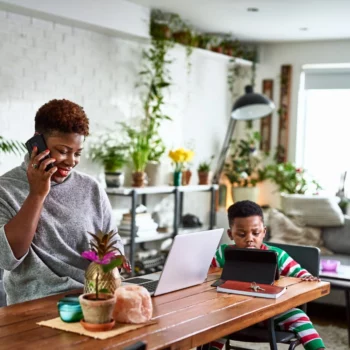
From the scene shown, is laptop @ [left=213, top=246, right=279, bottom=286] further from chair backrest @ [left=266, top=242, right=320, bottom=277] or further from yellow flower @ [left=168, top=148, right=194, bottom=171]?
yellow flower @ [left=168, top=148, right=194, bottom=171]

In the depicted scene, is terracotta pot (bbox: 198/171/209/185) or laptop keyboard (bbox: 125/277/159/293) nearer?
laptop keyboard (bbox: 125/277/159/293)

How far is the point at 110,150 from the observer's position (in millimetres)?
6035

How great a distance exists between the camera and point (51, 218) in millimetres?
2531

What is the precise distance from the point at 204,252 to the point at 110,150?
3.53 meters

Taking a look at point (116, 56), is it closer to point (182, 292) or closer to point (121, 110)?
point (121, 110)

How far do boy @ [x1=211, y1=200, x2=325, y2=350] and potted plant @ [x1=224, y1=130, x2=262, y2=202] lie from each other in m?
4.39

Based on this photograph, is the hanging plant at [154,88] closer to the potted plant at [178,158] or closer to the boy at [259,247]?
the potted plant at [178,158]

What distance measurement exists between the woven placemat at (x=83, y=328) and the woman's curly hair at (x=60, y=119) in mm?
716

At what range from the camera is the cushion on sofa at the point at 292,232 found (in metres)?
5.81

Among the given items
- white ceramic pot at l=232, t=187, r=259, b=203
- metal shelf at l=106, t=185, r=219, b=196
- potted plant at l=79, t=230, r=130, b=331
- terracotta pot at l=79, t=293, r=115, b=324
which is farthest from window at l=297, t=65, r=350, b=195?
terracotta pot at l=79, t=293, r=115, b=324

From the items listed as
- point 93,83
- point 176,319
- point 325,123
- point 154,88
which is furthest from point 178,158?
point 176,319

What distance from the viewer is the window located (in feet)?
25.4

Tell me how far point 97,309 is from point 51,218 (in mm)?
673

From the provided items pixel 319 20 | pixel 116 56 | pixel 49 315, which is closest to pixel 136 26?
pixel 116 56
